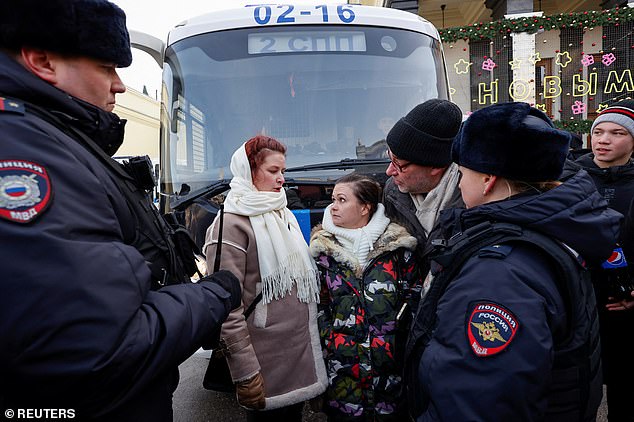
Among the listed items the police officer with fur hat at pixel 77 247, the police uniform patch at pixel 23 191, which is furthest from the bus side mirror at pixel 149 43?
the police uniform patch at pixel 23 191

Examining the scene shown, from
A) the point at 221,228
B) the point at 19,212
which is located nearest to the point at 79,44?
the point at 19,212

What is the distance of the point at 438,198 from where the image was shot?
2051 mm

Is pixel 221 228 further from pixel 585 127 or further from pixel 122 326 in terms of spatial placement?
pixel 585 127

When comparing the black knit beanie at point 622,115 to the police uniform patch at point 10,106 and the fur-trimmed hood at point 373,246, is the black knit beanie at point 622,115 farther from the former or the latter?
the police uniform patch at point 10,106

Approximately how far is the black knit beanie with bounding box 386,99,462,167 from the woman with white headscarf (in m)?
0.64

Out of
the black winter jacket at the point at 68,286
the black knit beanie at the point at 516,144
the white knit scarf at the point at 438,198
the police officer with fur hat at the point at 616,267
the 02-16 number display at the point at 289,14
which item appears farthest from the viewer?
the 02-16 number display at the point at 289,14

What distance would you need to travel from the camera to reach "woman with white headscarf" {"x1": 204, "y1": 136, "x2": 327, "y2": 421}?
6.64 feet

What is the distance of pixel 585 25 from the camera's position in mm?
9289

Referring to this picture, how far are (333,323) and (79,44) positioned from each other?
1476 millimetres

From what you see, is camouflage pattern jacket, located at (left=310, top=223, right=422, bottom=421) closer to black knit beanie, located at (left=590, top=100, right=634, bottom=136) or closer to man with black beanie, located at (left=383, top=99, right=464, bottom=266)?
man with black beanie, located at (left=383, top=99, right=464, bottom=266)

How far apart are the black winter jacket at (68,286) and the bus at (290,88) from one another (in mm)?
2035

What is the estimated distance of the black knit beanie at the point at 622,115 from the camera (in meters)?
2.87

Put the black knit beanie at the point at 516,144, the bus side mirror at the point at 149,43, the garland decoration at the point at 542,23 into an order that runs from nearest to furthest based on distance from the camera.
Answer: the black knit beanie at the point at 516,144 → the bus side mirror at the point at 149,43 → the garland decoration at the point at 542,23

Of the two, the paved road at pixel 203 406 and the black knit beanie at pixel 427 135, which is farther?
the paved road at pixel 203 406
